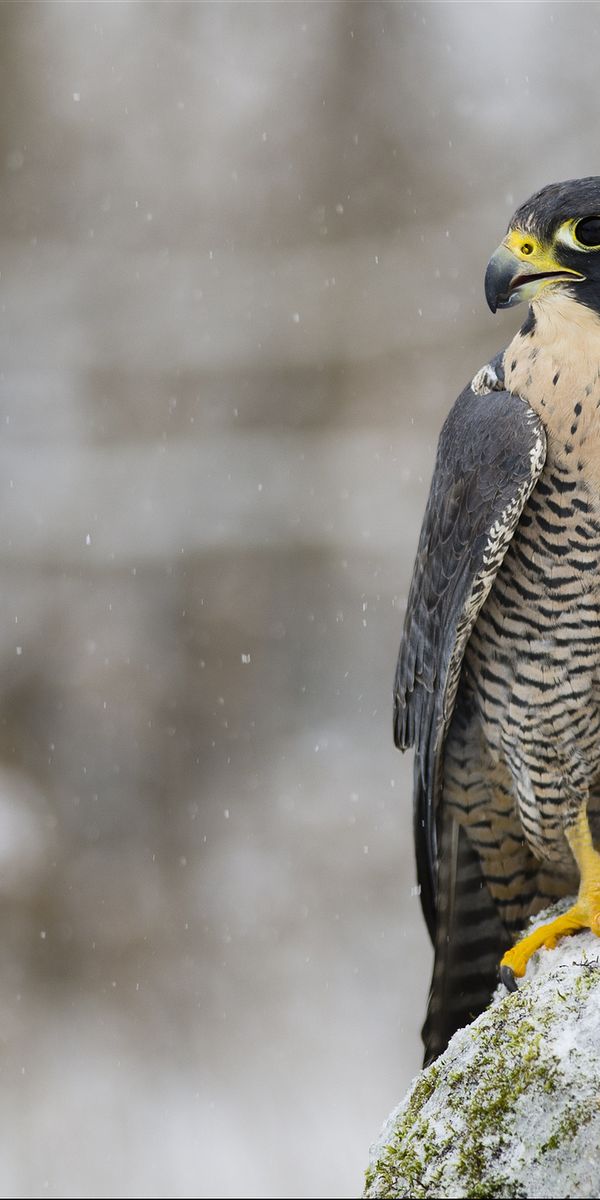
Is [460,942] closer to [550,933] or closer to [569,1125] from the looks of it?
[550,933]

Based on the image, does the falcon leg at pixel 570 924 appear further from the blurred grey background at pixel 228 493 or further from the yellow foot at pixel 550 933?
the blurred grey background at pixel 228 493

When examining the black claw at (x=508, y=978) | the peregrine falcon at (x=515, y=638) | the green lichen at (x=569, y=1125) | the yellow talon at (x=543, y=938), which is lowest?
the green lichen at (x=569, y=1125)

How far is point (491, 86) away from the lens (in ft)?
26.0

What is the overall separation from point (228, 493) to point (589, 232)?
6134mm

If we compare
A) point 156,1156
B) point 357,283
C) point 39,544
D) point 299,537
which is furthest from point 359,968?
point 357,283

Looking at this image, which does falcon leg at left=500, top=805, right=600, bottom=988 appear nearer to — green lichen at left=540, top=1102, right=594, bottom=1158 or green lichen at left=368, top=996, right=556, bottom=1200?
green lichen at left=368, top=996, right=556, bottom=1200

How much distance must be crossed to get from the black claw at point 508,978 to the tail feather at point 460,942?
0.41 metres

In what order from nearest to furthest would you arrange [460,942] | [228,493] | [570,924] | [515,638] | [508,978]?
1. [508,978]
2. [570,924]
3. [515,638]
4. [460,942]
5. [228,493]

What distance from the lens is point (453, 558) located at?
2396 millimetres

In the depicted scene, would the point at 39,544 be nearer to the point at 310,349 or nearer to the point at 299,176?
the point at 310,349

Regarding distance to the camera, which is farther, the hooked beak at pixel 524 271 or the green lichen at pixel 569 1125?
the hooked beak at pixel 524 271

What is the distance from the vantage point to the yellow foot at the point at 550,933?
2191mm

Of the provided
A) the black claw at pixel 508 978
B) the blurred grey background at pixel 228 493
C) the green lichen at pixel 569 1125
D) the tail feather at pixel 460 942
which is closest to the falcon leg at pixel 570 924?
the black claw at pixel 508 978

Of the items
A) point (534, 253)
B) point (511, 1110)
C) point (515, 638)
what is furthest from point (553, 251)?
point (511, 1110)
